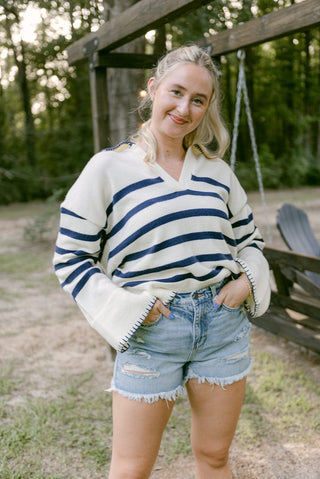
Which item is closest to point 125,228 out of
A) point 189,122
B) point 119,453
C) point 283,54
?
point 189,122

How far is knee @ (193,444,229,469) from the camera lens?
1.63 m

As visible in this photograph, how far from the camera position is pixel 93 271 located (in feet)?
4.85

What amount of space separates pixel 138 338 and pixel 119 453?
383mm

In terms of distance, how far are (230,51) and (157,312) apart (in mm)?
2607

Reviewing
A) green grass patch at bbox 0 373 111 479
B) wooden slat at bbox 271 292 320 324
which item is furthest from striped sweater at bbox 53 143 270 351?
wooden slat at bbox 271 292 320 324

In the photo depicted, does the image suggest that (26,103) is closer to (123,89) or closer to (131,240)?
(123,89)

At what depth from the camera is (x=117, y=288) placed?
145 centimetres

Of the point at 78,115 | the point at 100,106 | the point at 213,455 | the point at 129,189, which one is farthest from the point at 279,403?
the point at 78,115

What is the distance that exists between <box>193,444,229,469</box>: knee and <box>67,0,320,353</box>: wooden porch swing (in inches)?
73.4

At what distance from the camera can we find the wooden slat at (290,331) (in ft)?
11.4

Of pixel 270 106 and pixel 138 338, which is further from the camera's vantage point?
pixel 270 106

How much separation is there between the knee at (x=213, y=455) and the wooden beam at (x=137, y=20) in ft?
6.20

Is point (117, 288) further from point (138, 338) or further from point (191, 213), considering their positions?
point (191, 213)

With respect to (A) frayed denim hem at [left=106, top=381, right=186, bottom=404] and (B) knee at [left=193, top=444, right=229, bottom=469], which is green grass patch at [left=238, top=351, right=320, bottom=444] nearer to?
(B) knee at [left=193, top=444, right=229, bottom=469]
